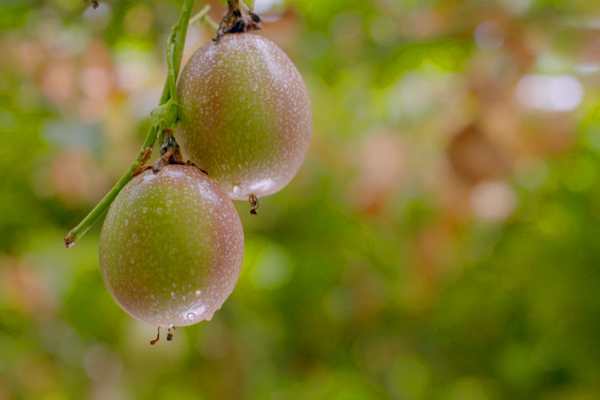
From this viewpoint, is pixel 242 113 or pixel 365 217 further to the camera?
pixel 365 217

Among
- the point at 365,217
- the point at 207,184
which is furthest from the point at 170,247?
the point at 365,217

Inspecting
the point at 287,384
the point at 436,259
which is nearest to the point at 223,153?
the point at 436,259

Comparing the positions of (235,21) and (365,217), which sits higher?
(235,21)

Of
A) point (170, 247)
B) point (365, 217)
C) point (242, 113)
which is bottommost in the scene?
point (365, 217)

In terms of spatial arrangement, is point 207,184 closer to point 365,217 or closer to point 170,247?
point 170,247

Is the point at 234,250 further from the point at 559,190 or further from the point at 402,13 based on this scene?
the point at 559,190

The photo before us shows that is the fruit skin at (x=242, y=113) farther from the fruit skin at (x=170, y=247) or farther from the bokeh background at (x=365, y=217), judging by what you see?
the bokeh background at (x=365, y=217)

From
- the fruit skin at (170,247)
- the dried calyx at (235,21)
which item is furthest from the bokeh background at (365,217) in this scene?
the fruit skin at (170,247)
